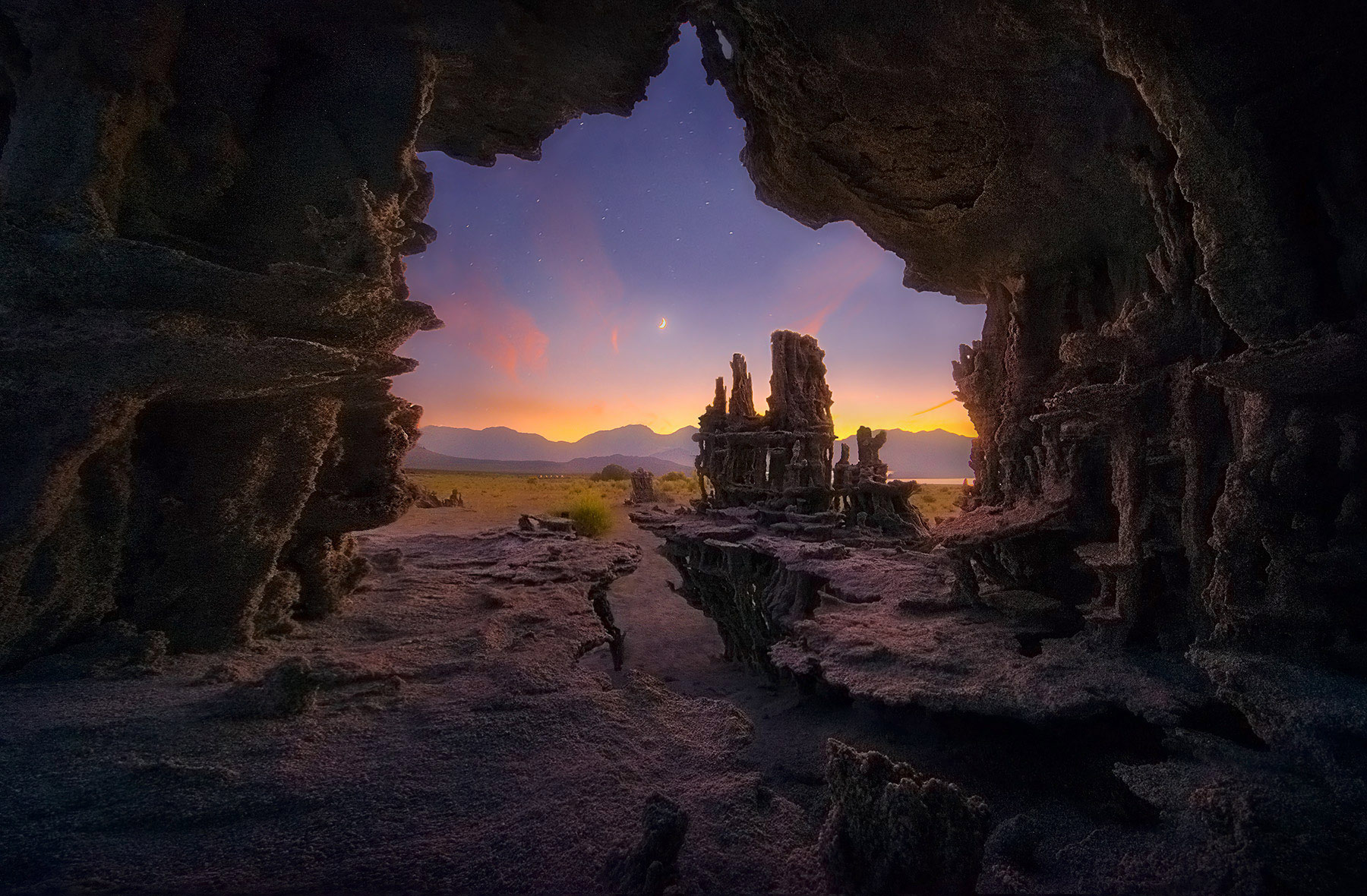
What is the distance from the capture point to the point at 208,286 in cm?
460

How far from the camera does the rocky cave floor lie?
9.07ft

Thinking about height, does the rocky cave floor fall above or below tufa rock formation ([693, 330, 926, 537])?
below

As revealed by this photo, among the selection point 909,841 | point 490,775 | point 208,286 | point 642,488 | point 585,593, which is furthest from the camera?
point 642,488

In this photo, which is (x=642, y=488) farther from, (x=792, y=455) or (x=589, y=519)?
(x=792, y=455)

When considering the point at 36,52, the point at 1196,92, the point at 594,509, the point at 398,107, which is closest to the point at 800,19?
the point at 1196,92

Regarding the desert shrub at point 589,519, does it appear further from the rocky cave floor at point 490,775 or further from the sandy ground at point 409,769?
the rocky cave floor at point 490,775

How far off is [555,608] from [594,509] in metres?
17.8

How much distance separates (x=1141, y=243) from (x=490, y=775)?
8.97 meters

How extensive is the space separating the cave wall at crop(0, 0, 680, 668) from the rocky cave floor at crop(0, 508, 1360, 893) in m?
0.85

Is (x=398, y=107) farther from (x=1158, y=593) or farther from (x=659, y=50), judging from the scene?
(x=1158, y=593)

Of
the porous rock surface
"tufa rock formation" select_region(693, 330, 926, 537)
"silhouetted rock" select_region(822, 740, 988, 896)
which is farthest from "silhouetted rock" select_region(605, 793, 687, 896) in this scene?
"tufa rock formation" select_region(693, 330, 926, 537)

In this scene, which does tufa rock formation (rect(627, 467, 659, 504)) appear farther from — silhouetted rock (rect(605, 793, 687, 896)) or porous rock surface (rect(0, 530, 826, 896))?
silhouetted rock (rect(605, 793, 687, 896))

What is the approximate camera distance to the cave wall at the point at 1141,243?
3.82 m

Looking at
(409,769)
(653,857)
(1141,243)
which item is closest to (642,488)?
(1141,243)
